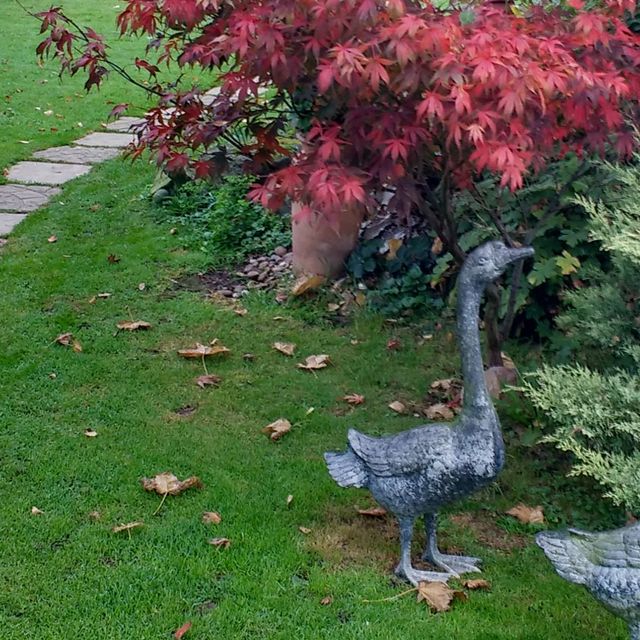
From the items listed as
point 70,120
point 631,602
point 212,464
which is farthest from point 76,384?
point 70,120

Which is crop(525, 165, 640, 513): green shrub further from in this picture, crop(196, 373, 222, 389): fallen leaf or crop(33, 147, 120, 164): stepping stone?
crop(33, 147, 120, 164): stepping stone

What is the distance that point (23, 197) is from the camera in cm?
748

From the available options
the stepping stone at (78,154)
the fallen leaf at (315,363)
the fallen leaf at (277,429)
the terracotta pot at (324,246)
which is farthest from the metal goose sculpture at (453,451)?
the stepping stone at (78,154)

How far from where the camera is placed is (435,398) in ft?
15.0

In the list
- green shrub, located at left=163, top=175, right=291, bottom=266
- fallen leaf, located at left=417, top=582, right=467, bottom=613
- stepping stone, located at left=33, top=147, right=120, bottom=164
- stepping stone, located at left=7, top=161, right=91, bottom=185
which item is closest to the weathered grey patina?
fallen leaf, located at left=417, top=582, right=467, bottom=613

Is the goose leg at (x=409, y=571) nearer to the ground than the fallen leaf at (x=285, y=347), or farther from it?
farther from it

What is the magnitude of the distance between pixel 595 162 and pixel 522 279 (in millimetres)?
1134

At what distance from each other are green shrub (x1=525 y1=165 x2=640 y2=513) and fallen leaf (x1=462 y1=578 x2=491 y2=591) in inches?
20.7

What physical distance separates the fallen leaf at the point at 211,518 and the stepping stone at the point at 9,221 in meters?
3.94

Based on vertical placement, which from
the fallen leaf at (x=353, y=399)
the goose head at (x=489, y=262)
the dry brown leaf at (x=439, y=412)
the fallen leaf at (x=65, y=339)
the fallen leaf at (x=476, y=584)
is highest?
the goose head at (x=489, y=262)

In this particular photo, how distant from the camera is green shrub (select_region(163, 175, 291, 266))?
6.50 m

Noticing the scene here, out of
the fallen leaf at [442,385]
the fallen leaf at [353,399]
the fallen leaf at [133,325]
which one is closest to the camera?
the fallen leaf at [353,399]

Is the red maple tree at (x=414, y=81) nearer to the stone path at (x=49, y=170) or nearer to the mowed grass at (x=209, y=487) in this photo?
the mowed grass at (x=209, y=487)

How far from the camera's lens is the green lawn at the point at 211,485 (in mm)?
3018
